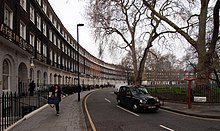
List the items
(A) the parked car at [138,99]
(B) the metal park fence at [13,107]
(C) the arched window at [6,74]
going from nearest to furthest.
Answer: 1. (B) the metal park fence at [13,107]
2. (A) the parked car at [138,99]
3. (C) the arched window at [6,74]

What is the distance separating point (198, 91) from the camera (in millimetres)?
18531

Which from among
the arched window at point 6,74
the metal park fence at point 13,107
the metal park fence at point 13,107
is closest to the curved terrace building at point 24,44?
the arched window at point 6,74

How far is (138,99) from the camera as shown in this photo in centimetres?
1504

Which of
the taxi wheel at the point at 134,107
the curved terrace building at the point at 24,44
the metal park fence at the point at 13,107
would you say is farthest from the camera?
the curved terrace building at the point at 24,44

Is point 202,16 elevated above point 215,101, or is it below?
above

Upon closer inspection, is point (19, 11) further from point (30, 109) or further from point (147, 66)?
point (147, 66)

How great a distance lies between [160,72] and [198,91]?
76.8 metres

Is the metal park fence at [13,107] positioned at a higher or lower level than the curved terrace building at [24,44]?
lower

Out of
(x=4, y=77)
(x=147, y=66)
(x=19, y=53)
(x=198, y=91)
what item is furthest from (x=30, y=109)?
(x=147, y=66)

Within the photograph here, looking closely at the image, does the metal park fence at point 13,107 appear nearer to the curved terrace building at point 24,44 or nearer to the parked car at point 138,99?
the curved terrace building at point 24,44

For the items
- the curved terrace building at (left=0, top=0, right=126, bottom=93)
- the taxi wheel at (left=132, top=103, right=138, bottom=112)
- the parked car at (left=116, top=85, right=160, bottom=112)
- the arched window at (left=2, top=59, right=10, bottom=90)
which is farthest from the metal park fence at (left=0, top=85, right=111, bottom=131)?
the taxi wheel at (left=132, top=103, right=138, bottom=112)

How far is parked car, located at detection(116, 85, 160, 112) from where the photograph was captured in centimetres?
1476

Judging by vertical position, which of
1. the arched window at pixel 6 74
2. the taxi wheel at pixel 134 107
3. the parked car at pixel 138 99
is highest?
the arched window at pixel 6 74

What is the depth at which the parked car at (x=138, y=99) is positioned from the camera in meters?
14.8
